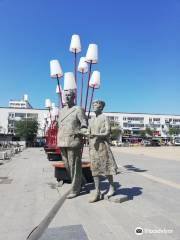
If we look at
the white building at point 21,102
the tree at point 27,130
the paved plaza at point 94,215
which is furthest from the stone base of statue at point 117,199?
the white building at point 21,102

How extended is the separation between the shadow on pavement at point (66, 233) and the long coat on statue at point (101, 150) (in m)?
1.76

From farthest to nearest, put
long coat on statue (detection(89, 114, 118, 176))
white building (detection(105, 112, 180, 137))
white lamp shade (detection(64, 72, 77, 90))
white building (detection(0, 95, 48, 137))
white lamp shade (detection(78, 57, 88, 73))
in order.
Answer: white building (detection(105, 112, 180, 137))
white building (detection(0, 95, 48, 137))
white lamp shade (detection(78, 57, 88, 73))
white lamp shade (detection(64, 72, 77, 90))
long coat on statue (detection(89, 114, 118, 176))

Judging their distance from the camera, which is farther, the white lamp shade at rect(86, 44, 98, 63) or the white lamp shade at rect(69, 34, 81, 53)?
the white lamp shade at rect(69, 34, 81, 53)

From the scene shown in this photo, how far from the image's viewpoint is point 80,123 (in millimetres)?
6910

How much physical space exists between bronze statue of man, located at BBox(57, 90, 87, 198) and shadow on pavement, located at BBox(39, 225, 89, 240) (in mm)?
2183

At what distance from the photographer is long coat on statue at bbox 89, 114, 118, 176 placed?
6.26 metres

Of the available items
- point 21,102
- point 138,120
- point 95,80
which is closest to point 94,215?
point 95,80

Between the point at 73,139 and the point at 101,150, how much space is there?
71 cm

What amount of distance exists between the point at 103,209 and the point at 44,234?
5.17 feet

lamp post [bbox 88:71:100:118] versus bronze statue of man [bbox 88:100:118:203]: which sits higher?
lamp post [bbox 88:71:100:118]

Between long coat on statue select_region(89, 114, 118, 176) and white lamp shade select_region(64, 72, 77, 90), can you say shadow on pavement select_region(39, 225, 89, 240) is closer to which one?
long coat on statue select_region(89, 114, 118, 176)

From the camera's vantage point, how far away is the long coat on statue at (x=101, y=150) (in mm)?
6258

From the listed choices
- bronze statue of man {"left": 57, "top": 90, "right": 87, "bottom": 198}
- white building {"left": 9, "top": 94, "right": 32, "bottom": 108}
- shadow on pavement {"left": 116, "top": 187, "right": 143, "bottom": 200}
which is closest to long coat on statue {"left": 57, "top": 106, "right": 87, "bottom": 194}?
bronze statue of man {"left": 57, "top": 90, "right": 87, "bottom": 198}

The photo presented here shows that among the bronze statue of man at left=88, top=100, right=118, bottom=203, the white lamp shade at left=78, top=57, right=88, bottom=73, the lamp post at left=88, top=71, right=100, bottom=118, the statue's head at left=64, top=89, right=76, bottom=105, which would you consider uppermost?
the white lamp shade at left=78, top=57, right=88, bottom=73
